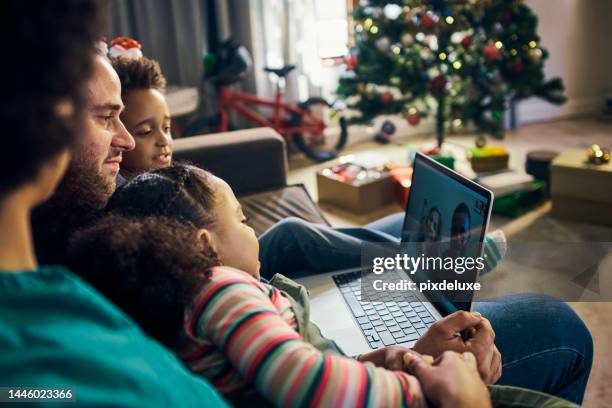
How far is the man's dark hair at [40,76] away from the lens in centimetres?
39

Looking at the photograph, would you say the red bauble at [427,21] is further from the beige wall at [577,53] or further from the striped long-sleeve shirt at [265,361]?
the striped long-sleeve shirt at [265,361]

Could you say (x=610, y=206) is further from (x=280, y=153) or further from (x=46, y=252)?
(x=46, y=252)

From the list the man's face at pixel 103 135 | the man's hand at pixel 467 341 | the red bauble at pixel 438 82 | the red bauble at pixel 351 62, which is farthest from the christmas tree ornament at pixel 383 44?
the man's hand at pixel 467 341

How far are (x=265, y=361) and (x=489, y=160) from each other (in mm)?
2483

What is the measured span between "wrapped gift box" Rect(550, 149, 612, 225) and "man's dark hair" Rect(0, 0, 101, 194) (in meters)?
2.37

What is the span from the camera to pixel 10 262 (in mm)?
456

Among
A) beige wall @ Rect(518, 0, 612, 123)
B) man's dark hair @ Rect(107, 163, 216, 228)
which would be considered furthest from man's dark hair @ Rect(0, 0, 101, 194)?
beige wall @ Rect(518, 0, 612, 123)

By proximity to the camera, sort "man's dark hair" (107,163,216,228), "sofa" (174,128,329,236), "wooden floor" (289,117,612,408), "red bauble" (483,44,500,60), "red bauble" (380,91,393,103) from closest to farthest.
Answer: "man's dark hair" (107,163,216,228) → "wooden floor" (289,117,612,408) → "sofa" (174,128,329,236) → "red bauble" (483,44,500,60) → "red bauble" (380,91,393,103)

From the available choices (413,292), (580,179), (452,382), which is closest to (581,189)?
(580,179)

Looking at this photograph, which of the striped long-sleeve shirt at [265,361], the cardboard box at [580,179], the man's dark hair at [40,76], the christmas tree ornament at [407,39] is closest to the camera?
the man's dark hair at [40,76]

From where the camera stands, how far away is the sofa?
202cm

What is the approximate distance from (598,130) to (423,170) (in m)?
3.31

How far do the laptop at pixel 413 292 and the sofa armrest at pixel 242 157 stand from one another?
3.13 ft

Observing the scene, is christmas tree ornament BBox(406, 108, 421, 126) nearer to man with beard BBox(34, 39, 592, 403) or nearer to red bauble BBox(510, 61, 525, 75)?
red bauble BBox(510, 61, 525, 75)
